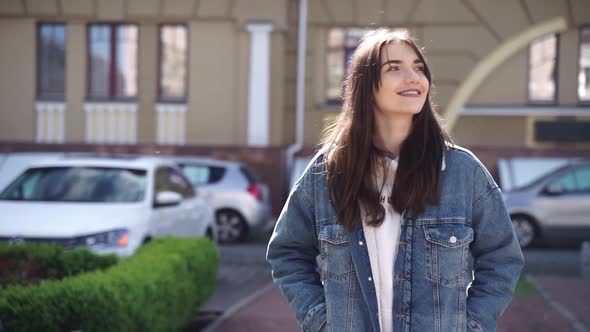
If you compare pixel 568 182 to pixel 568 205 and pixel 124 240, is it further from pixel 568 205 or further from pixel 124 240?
pixel 124 240

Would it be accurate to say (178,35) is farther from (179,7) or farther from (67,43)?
(67,43)

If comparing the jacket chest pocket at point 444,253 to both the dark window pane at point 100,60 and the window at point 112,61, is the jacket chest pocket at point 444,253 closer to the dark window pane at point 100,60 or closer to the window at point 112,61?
the window at point 112,61

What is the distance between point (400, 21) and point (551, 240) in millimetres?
5378

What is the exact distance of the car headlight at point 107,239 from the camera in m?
7.44

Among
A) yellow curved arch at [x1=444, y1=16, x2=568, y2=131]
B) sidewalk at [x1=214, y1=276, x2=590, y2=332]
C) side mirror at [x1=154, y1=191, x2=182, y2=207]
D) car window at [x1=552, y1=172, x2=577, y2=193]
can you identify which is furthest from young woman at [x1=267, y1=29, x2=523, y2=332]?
yellow curved arch at [x1=444, y1=16, x2=568, y2=131]

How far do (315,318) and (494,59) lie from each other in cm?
1447

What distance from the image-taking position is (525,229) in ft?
43.0

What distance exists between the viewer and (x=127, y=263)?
6.06 meters

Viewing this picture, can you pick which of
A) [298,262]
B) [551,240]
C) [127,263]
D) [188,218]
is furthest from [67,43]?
[298,262]

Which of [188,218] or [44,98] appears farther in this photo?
[44,98]

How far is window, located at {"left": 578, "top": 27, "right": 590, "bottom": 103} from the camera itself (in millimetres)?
16547

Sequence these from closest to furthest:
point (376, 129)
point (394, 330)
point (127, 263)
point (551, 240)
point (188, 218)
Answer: point (394, 330), point (376, 129), point (127, 263), point (188, 218), point (551, 240)

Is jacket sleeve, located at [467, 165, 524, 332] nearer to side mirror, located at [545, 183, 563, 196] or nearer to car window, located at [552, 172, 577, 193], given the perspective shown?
side mirror, located at [545, 183, 563, 196]

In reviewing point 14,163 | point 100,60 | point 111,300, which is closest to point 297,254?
point 111,300
